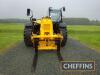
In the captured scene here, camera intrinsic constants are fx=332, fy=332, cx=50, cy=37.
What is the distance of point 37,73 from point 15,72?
2.71ft

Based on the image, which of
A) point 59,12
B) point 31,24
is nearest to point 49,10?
point 59,12

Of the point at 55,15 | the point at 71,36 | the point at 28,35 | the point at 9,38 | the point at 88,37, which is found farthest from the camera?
the point at 71,36

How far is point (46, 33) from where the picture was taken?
2122cm

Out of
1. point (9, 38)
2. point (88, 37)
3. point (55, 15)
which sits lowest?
point (88, 37)

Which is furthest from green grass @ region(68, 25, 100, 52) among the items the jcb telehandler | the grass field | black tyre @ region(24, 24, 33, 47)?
black tyre @ region(24, 24, 33, 47)

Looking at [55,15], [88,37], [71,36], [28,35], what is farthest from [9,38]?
[28,35]

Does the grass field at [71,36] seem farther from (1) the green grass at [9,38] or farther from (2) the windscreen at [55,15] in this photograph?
(2) the windscreen at [55,15]

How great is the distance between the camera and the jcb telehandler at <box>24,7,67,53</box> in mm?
19950

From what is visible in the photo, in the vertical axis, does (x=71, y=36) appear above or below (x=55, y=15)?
below

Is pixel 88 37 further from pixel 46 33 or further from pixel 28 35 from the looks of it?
pixel 46 33

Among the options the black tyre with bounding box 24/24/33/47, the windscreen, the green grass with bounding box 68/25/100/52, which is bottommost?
the green grass with bounding box 68/25/100/52

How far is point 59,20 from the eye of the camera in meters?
25.4

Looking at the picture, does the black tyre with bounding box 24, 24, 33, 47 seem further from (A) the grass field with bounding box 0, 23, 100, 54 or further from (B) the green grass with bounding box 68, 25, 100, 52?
(B) the green grass with bounding box 68, 25, 100, 52

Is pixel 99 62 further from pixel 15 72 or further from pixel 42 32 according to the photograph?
pixel 42 32
